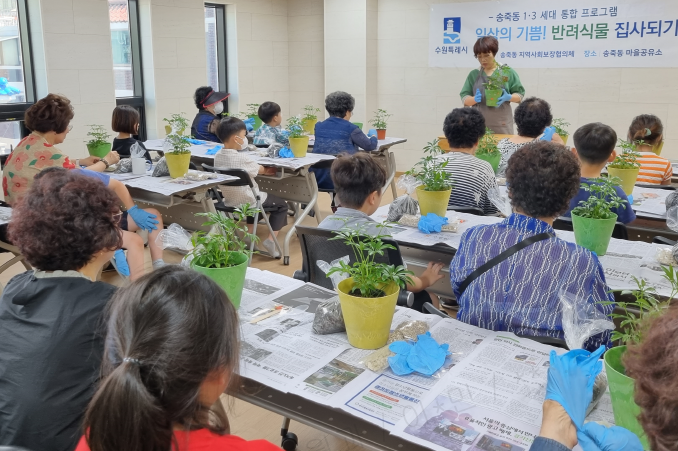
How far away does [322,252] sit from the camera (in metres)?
2.33

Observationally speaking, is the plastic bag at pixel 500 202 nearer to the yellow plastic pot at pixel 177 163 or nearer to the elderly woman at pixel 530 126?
the elderly woman at pixel 530 126

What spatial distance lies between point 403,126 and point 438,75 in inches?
31.1

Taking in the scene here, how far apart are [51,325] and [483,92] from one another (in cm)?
444

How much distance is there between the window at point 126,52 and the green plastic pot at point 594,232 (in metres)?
Answer: 5.74

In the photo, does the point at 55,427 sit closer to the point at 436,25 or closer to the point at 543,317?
the point at 543,317

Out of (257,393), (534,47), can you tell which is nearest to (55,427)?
(257,393)

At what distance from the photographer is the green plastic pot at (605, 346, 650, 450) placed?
117cm

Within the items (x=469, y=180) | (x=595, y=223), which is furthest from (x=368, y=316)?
(x=469, y=180)

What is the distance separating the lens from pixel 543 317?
1788 millimetres

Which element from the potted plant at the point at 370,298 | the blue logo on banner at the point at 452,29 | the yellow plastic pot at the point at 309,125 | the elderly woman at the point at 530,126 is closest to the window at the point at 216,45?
the yellow plastic pot at the point at 309,125

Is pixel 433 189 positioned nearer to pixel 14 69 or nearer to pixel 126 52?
pixel 14 69

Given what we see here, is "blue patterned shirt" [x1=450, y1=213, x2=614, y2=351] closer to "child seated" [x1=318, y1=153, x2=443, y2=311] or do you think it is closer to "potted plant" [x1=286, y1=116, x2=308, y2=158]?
"child seated" [x1=318, y1=153, x2=443, y2=311]

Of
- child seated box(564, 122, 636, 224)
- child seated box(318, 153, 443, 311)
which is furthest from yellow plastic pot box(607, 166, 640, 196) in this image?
child seated box(318, 153, 443, 311)

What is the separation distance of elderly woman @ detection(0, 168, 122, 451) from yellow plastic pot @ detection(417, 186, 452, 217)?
150 cm
